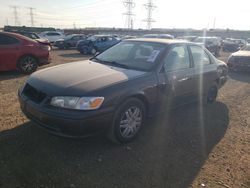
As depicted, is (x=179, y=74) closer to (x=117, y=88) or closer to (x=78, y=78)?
(x=117, y=88)

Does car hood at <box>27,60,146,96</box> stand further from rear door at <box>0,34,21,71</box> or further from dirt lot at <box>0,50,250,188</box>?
rear door at <box>0,34,21,71</box>

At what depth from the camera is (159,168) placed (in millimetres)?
3447

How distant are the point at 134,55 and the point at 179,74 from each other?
923 millimetres

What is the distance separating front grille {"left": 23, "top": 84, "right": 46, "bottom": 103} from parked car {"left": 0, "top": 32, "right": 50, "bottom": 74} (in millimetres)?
5070

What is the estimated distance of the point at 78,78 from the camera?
3.75 meters

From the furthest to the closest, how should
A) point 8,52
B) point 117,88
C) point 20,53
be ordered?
point 20,53, point 8,52, point 117,88

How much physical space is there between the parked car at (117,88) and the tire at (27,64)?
4.77m

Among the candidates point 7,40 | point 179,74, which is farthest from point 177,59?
point 7,40

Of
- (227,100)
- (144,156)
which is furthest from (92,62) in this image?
(227,100)

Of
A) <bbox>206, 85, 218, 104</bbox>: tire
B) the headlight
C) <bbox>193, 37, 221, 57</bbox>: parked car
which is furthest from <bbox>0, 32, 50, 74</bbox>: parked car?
<bbox>193, 37, 221, 57</bbox>: parked car

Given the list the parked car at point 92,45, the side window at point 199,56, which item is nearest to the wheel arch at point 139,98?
the side window at point 199,56

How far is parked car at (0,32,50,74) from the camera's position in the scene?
8.34 meters

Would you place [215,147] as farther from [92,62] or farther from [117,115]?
[92,62]

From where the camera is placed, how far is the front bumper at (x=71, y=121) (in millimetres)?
3264
